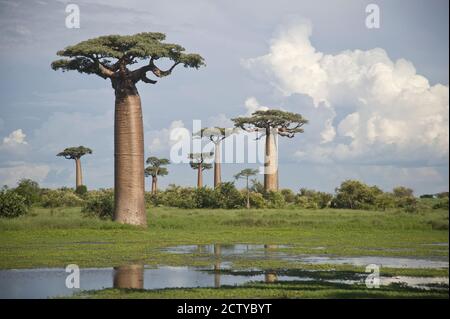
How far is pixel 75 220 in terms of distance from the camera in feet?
79.0

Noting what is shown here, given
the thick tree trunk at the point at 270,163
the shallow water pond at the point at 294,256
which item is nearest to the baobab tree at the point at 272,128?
the thick tree trunk at the point at 270,163

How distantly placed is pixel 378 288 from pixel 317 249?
6.51 m

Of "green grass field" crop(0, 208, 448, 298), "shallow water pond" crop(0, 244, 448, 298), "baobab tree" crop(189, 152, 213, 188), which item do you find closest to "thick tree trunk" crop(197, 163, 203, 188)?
"baobab tree" crop(189, 152, 213, 188)

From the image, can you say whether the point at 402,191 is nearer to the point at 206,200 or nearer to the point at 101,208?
the point at 206,200

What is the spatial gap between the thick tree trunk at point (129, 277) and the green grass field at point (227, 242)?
54 centimetres

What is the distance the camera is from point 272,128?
154 feet

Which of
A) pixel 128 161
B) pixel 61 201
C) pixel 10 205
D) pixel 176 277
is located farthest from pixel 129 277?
pixel 61 201

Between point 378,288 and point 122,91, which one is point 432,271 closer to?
point 378,288

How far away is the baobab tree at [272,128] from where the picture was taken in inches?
1810

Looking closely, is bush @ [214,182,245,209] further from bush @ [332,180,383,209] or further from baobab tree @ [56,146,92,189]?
baobab tree @ [56,146,92,189]

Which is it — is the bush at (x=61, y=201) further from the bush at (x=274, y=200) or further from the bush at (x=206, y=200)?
the bush at (x=274, y=200)

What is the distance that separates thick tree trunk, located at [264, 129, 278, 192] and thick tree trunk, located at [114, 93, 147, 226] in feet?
70.5
